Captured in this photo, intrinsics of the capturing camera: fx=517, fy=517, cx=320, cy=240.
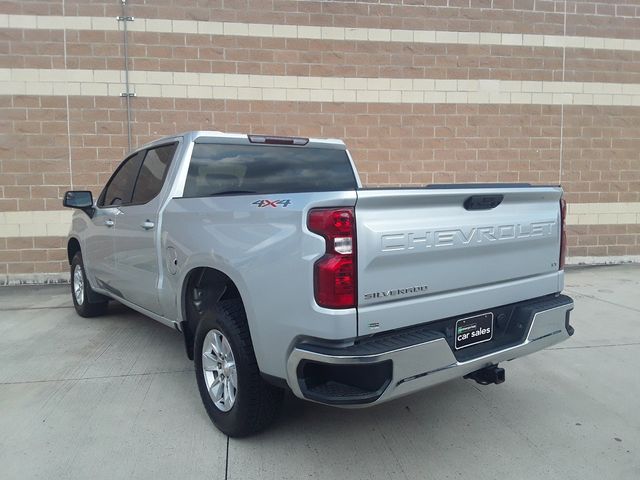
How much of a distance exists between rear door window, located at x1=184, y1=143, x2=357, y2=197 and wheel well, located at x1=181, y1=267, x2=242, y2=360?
2.47ft

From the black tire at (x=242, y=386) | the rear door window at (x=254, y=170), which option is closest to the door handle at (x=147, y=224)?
the rear door window at (x=254, y=170)

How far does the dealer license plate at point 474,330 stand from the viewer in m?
2.96

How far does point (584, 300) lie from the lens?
7078 mm

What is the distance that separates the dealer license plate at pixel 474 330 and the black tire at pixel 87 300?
14.8 feet

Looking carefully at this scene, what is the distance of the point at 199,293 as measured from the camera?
12.3 ft

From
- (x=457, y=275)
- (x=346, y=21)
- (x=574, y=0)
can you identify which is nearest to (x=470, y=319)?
(x=457, y=275)

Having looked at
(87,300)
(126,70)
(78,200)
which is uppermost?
(126,70)

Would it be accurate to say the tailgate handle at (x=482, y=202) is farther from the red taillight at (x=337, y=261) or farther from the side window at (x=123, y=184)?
the side window at (x=123, y=184)

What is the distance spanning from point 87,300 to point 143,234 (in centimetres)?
231

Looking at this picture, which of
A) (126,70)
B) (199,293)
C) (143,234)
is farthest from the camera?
(126,70)

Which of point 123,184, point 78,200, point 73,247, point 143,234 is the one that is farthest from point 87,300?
point 143,234

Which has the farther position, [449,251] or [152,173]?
[152,173]

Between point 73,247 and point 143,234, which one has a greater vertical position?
point 143,234

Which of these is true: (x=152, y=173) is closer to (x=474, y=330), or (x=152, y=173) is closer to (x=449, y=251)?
(x=449, y=251)
